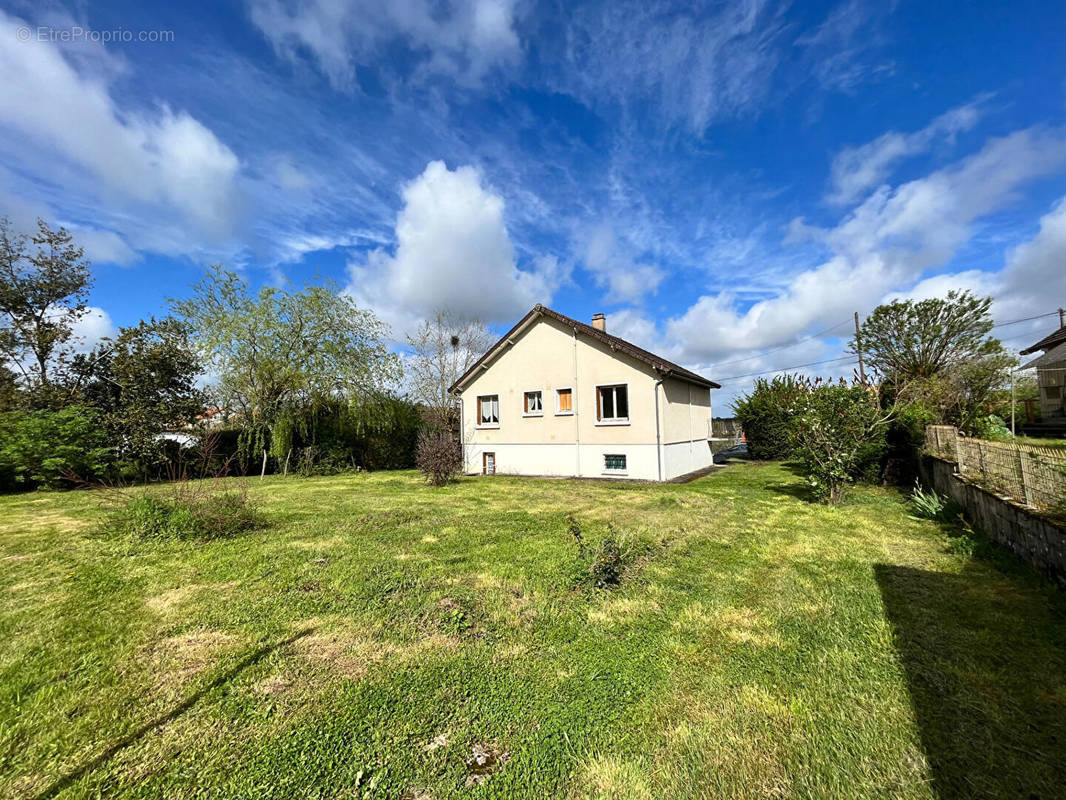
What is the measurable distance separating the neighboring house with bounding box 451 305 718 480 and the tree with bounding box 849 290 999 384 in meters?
17.5

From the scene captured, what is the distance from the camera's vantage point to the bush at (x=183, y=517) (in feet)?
23.1

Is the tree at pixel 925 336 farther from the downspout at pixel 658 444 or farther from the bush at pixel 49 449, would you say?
the bush at pixel 49 449

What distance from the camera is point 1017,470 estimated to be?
5422mm

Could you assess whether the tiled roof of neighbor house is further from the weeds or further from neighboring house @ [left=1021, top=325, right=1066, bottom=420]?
the weeds

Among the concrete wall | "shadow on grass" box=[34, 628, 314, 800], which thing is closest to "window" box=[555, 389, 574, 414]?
the concrete wall

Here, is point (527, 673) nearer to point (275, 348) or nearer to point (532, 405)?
point (532, 405)

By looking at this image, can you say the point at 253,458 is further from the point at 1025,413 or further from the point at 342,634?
the point at 1025,413

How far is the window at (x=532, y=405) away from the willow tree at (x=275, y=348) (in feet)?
23.9

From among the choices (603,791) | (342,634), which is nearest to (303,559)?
(342,634)

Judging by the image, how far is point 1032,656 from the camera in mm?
3318

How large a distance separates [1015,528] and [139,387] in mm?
→ 23764

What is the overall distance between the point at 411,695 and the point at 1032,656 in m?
4.83

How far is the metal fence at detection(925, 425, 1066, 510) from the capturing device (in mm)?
4742

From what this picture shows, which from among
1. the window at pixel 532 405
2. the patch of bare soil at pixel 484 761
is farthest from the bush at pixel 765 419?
the patch of bare soil at pixel 484 761
